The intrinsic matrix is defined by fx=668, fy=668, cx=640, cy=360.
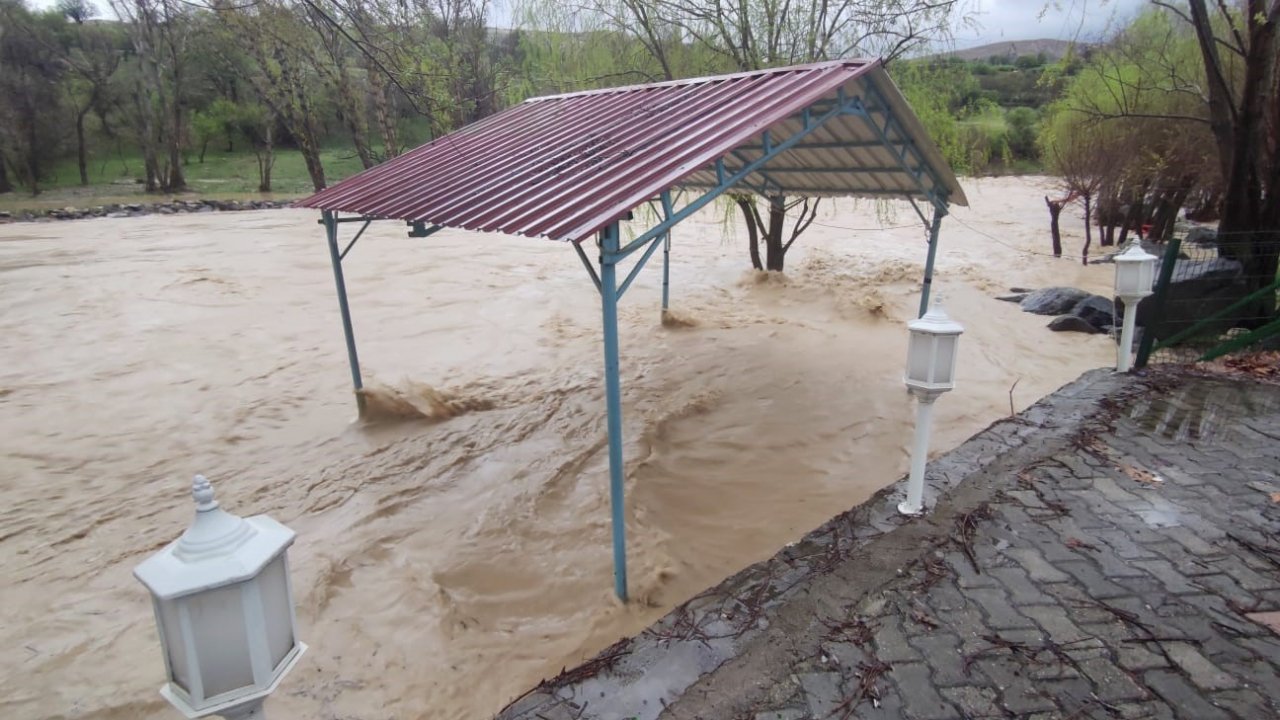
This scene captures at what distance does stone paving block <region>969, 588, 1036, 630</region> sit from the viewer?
318 cm

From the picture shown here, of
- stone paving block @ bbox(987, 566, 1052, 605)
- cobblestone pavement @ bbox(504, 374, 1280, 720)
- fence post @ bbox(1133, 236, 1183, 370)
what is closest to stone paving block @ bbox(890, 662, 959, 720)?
cobblestone pavement @ bbox(504, 374, 1280, 720)

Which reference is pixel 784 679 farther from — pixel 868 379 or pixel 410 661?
pixel 868 379

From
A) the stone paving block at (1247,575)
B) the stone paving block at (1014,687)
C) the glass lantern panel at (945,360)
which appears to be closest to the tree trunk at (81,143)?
the glass lantern panel at (945,360)

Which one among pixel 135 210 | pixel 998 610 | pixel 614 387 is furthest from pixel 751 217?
pixel 135 210

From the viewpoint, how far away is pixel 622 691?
2.88m

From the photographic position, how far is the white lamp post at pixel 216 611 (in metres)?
1.67

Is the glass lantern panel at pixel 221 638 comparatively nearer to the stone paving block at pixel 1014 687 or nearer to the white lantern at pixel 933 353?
the stone paving block at pixel 1014 687

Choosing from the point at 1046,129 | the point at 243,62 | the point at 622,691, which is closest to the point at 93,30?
the point at 243,62

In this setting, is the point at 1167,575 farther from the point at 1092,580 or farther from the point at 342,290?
the point at 342,290

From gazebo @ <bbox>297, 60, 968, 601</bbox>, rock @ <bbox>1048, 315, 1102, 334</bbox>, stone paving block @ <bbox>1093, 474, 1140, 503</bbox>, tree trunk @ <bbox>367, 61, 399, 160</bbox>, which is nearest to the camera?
gazebo @ <bbox>297, 60, 968, 601</bbox>

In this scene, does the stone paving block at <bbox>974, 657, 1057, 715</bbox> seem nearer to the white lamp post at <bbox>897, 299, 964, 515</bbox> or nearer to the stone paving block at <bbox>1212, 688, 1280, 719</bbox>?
the stone paving block at <bbox>1212, 688, 1280, 719</bbox>

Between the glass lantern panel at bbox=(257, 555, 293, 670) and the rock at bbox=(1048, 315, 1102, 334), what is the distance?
11.3m

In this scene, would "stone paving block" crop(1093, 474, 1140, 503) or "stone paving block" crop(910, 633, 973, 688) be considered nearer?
"stone paving block" crop(910, 633, 973, 688)

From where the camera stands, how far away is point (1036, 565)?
3631mm
